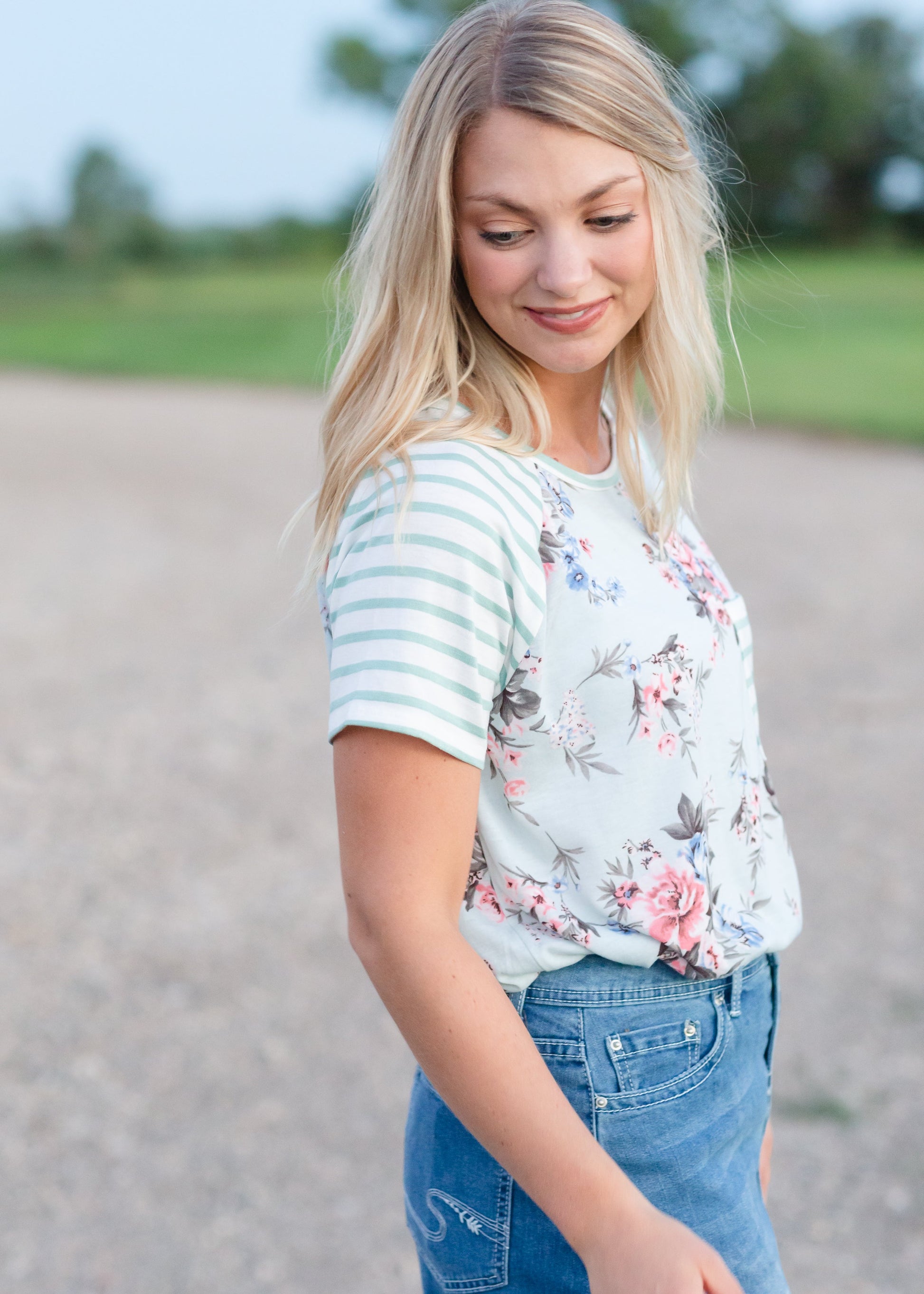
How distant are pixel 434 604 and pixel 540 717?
19cm

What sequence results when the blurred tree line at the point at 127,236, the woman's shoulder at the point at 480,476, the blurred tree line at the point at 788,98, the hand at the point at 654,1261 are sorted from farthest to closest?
the blurred tree line at the point at 788,98
the blurred tree line at the point at 127,236
the woman's shoulder at the point at 480,476
the hand at the point at 654,1261

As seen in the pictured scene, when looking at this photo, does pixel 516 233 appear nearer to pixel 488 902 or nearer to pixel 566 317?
pixel 566 317

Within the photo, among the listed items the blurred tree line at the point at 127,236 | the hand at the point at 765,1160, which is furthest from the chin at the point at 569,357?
the blurred tree line at the point at 127,236

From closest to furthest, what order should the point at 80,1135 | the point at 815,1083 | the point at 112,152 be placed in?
the point at 80,1135
the point at 815,1083
the point at 112,152

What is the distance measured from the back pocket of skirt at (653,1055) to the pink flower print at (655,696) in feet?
1.13

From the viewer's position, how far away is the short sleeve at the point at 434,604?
113cm

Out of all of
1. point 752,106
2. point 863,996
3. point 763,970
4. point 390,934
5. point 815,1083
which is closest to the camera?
point 390,934

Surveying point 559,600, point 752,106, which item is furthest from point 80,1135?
point 752,106

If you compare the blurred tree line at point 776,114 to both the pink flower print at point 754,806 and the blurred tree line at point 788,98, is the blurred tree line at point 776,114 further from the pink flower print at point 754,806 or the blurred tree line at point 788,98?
the pink flower print at point 754,806

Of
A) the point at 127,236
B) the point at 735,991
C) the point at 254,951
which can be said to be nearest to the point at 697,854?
the point at 735,991

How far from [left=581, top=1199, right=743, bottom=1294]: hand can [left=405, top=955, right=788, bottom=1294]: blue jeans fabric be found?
184 millimetres

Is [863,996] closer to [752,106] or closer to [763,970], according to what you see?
[763,970]

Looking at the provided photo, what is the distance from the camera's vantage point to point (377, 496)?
1.20m

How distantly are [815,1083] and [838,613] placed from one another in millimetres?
4741
